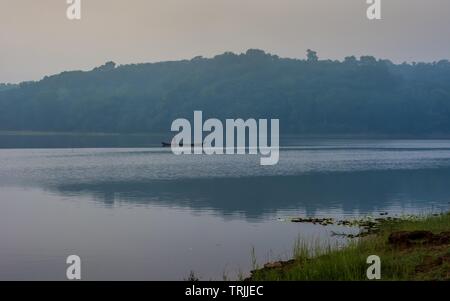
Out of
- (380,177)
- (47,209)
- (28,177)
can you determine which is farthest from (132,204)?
(380,177)

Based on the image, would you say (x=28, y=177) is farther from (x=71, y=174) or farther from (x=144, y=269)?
(x=144, y=269)

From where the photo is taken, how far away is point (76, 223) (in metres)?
37.3

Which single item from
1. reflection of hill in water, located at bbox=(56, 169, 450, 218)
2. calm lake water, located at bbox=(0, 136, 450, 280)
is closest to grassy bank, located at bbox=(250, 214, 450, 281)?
calm lake water, located at bbox=(0, 136, 450, 280)

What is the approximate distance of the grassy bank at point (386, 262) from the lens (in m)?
17.3

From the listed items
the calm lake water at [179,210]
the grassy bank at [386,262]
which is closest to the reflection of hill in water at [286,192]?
the calm lake water at [179,210]

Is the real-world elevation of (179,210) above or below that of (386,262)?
above

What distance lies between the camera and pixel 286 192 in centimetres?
5497

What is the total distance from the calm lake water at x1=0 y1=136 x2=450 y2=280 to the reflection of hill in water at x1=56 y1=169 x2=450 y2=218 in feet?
0.32

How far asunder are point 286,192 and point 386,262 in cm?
3638

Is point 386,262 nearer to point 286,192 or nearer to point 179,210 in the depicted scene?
point 179,210

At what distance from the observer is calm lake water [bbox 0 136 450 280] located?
26.2 m

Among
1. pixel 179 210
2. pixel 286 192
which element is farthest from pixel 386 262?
pixel 286 192

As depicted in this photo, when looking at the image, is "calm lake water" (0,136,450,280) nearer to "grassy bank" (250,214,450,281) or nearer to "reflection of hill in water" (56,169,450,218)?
"reflection of hill in water" (56,169,450,218)

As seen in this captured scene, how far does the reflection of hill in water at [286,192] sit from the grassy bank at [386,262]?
60.4ft
